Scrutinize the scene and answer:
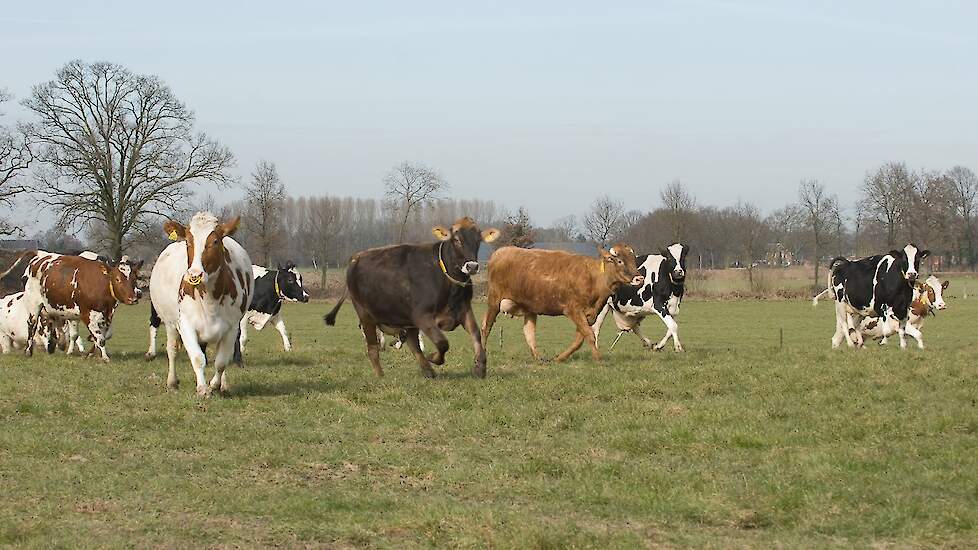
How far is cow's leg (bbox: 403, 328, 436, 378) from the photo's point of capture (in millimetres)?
14523

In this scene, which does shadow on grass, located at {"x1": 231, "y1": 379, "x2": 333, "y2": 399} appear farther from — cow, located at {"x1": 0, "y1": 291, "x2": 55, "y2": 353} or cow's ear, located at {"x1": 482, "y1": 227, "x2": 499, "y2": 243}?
cow, located at {"x1": 0, "y1": 291, "x2": 55, "y2": 353}

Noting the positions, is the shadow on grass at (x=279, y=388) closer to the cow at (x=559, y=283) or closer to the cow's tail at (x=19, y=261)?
the cow at (x=559, y=283)

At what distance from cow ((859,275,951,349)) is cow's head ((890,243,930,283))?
34 cm

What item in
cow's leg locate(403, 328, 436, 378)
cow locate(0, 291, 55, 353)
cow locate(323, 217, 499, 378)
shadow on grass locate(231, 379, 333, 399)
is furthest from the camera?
cow locate(0, 291, 55, 353)

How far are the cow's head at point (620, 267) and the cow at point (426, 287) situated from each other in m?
3.31

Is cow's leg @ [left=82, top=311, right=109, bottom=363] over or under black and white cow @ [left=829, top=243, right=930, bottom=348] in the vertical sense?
under

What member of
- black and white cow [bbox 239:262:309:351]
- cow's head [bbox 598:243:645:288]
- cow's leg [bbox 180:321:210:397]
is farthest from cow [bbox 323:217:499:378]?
black and white cow [bbox 239:262:309:351]

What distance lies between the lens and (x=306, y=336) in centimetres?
3266

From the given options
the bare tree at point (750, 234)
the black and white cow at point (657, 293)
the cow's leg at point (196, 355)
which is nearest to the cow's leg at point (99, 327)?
the cow's leg at point (196, 355)

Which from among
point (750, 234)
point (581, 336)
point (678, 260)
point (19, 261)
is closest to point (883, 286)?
point (678, 260)

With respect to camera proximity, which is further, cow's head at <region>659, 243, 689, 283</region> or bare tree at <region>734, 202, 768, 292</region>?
bare tree at <region>734, 202, 768, 292</region>

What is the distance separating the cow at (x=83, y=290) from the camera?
18.2m

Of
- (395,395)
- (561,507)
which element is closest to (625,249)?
(395,395)

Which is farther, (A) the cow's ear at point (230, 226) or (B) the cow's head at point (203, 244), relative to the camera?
(A) the cow's ear at point (230, 226)
